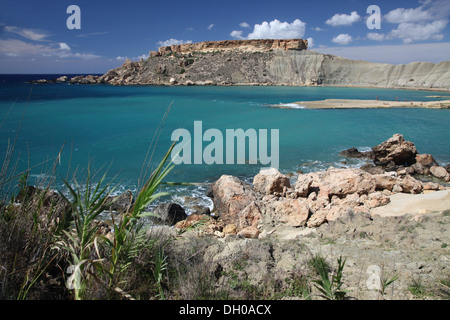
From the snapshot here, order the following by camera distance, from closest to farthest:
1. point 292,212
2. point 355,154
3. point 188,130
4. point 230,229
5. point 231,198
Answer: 1. point 292,212
2. point 230,229
3. point 231,198
4. point 355,154
5. point 188,130

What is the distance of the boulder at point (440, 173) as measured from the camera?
12377 mm

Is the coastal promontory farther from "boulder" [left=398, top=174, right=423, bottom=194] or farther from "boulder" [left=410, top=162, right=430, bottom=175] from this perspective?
"boulder" [left=398, top=174, right=423, bottom=194]

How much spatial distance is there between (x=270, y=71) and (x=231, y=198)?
96.9 m

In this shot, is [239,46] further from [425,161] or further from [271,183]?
[271,183]

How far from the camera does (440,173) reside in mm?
12703

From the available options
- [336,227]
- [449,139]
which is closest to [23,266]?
[336,227]

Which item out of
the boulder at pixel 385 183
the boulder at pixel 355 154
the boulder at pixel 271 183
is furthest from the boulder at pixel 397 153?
the boulder at pixel 271 183

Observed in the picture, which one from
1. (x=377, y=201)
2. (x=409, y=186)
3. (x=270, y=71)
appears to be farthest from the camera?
(x=270, y=71)

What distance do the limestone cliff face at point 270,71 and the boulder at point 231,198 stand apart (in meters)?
83.4

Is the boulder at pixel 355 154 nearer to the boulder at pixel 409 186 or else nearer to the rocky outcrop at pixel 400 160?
the rocky outcrop at pixel 400 160

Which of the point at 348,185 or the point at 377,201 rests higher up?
the point at 348,185

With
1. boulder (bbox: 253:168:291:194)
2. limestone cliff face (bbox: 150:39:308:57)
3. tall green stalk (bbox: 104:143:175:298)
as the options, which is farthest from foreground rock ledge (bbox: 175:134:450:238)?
limestone cliff face (bbox: 150:39:308:57)

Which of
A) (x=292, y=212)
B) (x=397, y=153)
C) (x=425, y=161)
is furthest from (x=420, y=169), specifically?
(x=292, y=212)

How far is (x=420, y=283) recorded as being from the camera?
3488mm
